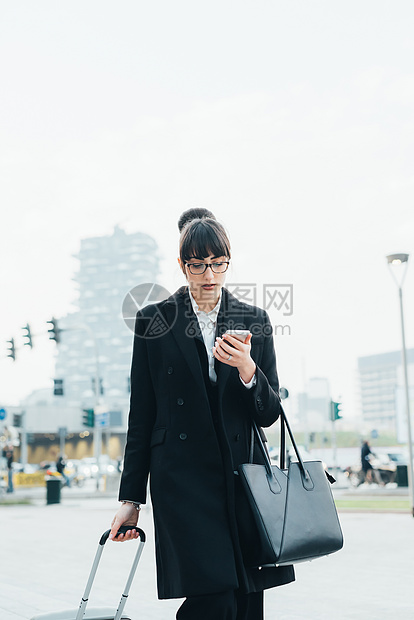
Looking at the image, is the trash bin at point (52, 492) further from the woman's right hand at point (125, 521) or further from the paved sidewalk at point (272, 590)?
the woman's right hand at point (125, 521)

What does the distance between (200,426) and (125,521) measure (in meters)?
0.46

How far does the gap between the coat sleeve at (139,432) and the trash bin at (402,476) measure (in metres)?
23.1

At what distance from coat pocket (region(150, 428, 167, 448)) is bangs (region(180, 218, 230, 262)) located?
2.00 feet

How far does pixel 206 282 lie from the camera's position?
9.24 feet

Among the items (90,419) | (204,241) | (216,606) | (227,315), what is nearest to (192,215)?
(204,241)

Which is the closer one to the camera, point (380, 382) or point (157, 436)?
point (157, 436)

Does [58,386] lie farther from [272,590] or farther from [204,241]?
[204,241]

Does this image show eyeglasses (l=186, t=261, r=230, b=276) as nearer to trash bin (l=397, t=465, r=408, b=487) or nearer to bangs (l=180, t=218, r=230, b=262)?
bangs (l=180, t=218, r=230, b=262)

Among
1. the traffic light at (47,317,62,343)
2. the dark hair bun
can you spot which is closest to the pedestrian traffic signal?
the traffic light at (47,317,62,343)

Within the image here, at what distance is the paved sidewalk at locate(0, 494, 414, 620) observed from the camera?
6.26 meters

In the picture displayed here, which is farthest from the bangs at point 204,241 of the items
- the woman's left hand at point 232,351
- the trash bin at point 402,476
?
the trash bin at point 402,476

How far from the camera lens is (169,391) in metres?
2.75

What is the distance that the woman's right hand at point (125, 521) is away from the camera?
9.09 feet

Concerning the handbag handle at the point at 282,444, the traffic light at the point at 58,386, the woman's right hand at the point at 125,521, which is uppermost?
the traffic light at the point at 58,386
